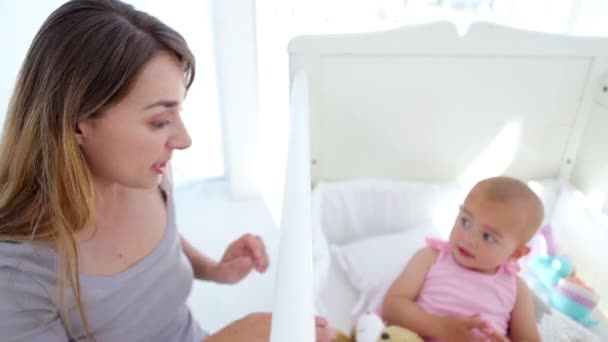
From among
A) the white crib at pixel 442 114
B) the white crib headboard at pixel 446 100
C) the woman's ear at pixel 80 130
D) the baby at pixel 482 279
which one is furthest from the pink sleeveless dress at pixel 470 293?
the woman's ear at pixel 80 130

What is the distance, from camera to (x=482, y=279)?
101 centimetres

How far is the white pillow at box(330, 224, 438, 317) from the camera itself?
3.72ft

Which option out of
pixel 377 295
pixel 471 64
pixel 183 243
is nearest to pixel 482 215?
pixel 377 295

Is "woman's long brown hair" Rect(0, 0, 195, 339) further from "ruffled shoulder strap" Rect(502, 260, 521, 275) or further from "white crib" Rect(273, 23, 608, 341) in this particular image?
"ruffled shoulder strap" Rect(502, 260, 521, 275)

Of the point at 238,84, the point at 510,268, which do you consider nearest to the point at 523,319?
the point at 510,268

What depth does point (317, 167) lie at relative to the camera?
4.30 ft

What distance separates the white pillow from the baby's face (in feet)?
0.70

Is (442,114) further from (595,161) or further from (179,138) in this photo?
(179,138)

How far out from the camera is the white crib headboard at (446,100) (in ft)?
3.81

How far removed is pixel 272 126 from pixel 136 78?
121 centimetres

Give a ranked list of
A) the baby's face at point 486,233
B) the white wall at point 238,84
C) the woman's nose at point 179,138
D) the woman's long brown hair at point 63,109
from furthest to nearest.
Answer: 1. the white wall at point 238,84
2. the baby's face at point 486,233
3. the woman's nose at point 179,138
4. the woman's long brown hair at point 63,109

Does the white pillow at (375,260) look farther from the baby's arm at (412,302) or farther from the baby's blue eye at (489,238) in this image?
the baby's blue eye at (489,238)

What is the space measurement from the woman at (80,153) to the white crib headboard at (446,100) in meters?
0.61

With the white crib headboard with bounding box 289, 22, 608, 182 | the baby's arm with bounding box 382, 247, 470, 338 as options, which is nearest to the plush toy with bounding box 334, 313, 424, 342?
the baby's arm with bounding box 382, 247, 470, 338
